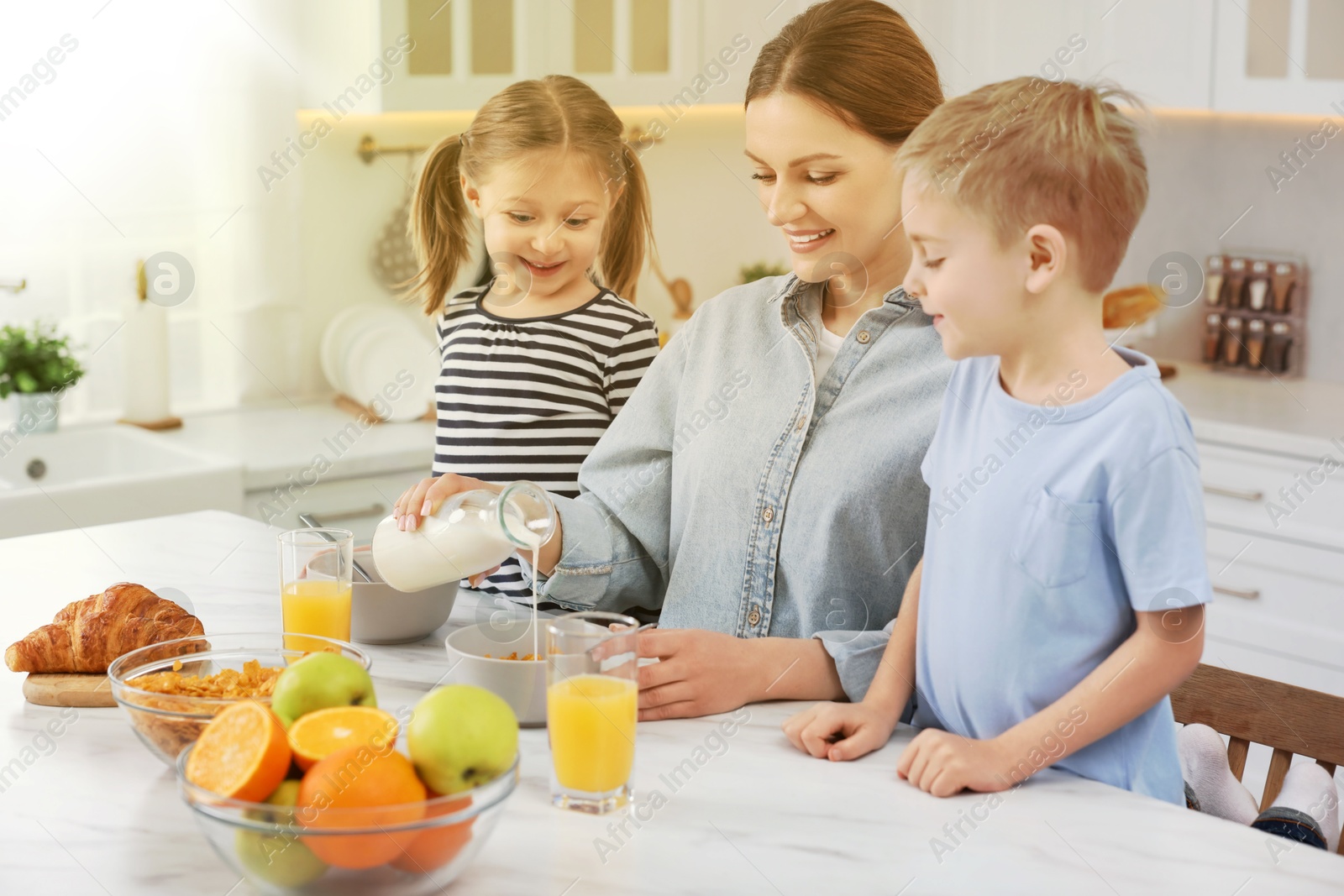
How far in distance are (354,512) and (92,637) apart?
4.96 ft

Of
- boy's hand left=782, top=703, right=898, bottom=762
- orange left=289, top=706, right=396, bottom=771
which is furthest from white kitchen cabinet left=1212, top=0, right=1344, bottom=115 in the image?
orange left=289, top=706, right=396, bottom=771

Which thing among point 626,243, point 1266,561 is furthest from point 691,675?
point 1266,561

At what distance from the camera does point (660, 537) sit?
4.58ft

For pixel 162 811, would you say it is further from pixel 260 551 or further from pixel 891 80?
pixel 891 80

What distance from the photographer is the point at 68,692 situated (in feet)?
3.59

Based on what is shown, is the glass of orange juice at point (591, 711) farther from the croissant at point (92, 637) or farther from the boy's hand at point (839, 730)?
the croissant at point (92, 637)

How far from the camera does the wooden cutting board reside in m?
1.09

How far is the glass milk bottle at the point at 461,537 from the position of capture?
1.13 m

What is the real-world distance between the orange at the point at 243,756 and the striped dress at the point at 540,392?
780 mm

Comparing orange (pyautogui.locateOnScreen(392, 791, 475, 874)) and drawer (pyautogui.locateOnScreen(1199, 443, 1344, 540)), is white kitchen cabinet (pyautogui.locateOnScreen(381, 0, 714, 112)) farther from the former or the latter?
orange (pyautogui.locateOnScreen(392, 791, 475, 874))

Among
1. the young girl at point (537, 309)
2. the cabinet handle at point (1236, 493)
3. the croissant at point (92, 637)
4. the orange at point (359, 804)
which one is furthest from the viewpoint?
the cabinet handle at point (1236, 493)

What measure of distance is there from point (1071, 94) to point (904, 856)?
574 mm

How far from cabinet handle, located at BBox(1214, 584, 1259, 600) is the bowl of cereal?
210 centimetres

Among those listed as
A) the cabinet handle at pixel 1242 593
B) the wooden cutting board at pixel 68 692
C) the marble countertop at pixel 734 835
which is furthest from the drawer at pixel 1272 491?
the wooden cutting board at pixel 68 692
